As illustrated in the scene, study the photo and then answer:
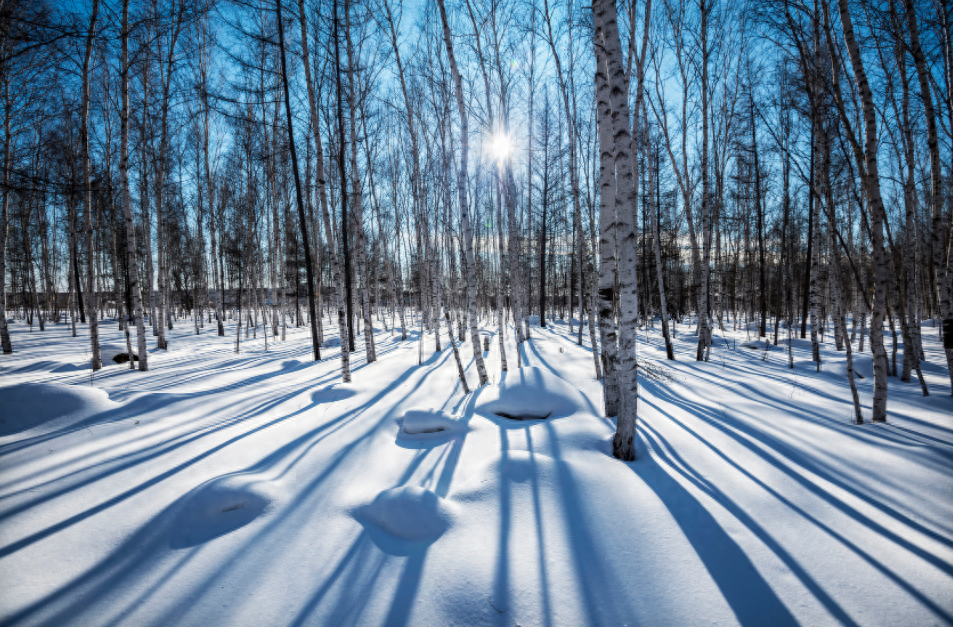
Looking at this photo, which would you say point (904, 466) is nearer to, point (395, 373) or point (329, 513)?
point (329, 513)

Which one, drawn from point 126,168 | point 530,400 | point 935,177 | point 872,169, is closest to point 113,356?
point 126,168

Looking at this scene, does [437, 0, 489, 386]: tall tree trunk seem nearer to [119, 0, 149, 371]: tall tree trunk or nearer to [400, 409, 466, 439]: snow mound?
[400, 409, 466, 439]: snow mound

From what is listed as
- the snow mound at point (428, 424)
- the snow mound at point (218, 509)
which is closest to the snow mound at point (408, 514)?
the snow mound at point (218, 509)

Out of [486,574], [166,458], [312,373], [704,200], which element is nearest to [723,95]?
[704,200]

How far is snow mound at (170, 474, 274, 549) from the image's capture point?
2283 millimetres

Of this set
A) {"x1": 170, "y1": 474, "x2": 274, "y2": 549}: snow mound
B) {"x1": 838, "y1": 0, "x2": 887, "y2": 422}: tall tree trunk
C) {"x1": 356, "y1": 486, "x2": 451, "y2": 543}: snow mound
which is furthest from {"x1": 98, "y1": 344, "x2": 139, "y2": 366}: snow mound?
{"x1": 838, "y1": 0, "x2": 887, "y2": 422}: tall tree trunk

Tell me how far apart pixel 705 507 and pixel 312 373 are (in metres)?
8.19

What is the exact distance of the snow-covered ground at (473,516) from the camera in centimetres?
177

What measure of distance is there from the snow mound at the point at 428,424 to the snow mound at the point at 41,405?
4.14 m

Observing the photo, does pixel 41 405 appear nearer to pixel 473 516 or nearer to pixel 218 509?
pixel 218 509

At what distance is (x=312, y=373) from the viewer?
331 inches

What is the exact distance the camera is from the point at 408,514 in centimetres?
236

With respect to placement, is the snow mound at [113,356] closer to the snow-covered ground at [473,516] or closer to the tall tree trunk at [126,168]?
the tall tree trunk at [126,168]

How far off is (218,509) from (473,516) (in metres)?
1.83
